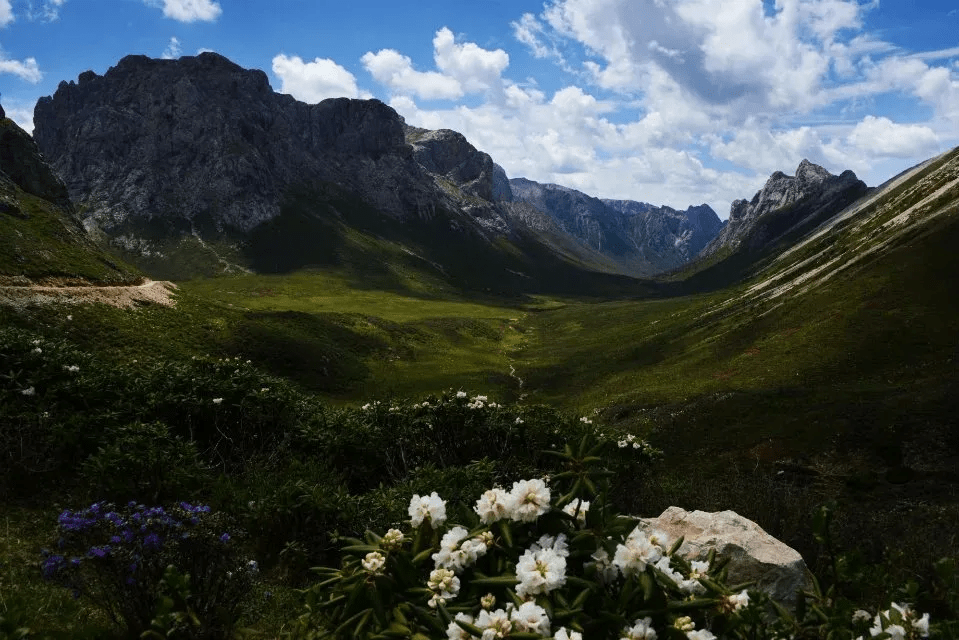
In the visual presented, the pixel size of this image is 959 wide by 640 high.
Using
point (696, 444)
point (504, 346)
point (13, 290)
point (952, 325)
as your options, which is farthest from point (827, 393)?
point (504, 346)

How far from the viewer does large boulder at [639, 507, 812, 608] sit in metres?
11.4

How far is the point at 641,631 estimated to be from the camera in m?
4.18

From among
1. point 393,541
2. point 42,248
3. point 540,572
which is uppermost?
point 42,248

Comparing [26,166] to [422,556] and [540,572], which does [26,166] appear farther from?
[540,572]

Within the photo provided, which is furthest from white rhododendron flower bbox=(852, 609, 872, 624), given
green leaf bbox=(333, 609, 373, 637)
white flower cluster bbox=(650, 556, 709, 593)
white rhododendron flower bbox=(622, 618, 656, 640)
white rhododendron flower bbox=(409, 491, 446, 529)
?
green leaf bbox=(333, 609, 373, 637)

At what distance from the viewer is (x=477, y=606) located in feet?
A: 14.7

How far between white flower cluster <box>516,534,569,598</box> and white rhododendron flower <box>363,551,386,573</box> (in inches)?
47.0

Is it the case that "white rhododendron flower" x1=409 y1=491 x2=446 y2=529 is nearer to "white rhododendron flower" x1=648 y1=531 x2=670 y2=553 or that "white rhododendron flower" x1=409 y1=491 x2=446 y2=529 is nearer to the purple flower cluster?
"white rhododendron flower" x1=648 y1=531 x2=670 y2=553

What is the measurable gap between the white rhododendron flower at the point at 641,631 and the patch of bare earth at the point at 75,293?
51.8m

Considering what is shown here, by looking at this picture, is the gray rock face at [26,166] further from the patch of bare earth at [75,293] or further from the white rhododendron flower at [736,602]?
the white rhododendron flower at [736,602]

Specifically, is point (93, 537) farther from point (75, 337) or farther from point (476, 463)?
point (75, 337)

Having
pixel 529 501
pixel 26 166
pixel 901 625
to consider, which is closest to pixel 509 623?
pixel 529 501

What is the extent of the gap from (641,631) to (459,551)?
1.53 m

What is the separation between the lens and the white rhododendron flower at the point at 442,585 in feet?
14.9
